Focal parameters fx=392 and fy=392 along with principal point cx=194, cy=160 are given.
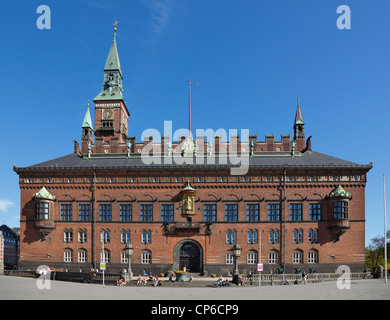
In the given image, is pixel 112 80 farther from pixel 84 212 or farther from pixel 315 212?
pixel 315 212

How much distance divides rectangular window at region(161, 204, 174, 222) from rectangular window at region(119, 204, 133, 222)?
4530 millimetres

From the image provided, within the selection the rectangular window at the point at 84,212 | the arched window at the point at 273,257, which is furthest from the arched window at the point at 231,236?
the rectangular window at the point at 84,212

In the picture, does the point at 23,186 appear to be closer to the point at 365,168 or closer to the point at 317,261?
the point at 317,261

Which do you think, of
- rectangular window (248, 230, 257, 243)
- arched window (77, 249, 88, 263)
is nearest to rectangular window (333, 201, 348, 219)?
rectangular window (248, 230, 257, 243)

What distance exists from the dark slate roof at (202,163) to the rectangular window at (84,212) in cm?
542

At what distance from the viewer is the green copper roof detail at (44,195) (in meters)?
54.1

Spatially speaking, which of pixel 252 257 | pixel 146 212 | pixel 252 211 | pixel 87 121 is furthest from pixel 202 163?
pixel 87 121

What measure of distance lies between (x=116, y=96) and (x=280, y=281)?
156 ft

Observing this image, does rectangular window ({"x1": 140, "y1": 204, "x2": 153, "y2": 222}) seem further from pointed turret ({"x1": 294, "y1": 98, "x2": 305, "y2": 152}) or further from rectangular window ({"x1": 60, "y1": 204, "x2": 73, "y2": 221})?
pointed turret ({"x1": 294, "y1": 98, "x2": 305, "y2": 152})

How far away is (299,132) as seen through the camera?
206 feet

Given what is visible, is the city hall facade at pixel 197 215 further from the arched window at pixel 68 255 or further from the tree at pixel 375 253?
the tree at pixel 375 253

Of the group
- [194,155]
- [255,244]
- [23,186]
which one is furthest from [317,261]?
[23,186]

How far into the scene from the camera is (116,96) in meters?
75.1

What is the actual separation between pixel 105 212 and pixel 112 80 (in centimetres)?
3180
